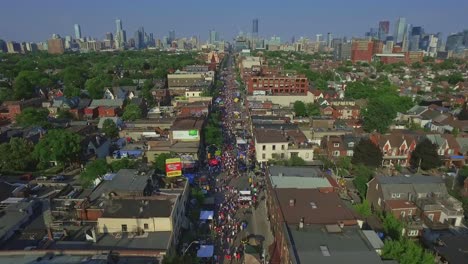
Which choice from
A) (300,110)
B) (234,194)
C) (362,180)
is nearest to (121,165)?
(234,194)

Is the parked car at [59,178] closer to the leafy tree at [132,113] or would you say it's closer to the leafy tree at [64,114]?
the leafy tree at [132,113]

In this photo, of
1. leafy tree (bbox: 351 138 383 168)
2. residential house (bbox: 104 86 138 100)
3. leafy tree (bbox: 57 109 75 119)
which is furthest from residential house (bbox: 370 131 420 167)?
residential house (bbox: 104 86 138 100)

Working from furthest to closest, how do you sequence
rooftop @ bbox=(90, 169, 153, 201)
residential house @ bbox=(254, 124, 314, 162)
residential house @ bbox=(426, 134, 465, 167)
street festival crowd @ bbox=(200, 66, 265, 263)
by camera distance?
residential house @ bbox=(426, 134, 465, 167)
residential house @ bbox=(254, 124, 314, 162)
street festival crowd @ bbox=(200, 66, 265, 263)
rooftop @ bbox=(90, 169, 153, 201)

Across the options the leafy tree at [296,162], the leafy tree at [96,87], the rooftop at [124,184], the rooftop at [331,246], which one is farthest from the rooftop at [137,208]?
the leafy tree at [96,87]

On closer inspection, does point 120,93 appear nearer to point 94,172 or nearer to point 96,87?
point 96,87

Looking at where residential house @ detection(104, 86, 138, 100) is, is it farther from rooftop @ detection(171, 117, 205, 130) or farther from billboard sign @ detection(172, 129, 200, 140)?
billboard sign @ detection(172, 129, 200, 140)
